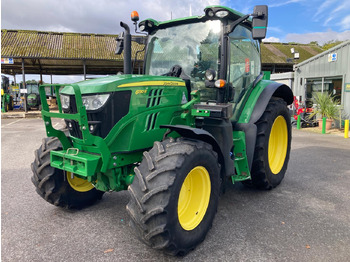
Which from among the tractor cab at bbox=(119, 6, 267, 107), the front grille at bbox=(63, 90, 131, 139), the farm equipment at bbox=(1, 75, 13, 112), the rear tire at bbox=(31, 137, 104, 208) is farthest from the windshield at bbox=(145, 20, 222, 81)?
the farm equipment at bbox=(1, 75, 13, 112)

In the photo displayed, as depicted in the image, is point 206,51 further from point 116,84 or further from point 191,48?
point 116,84

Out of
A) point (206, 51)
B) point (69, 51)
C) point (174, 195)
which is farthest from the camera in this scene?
point (69, 51)

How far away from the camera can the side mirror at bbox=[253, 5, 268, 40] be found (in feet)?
9.95

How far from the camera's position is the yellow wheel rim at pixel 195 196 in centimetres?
285

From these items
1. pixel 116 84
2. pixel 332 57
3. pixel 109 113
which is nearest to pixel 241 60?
pixel 116 84

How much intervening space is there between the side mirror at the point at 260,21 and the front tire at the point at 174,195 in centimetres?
137

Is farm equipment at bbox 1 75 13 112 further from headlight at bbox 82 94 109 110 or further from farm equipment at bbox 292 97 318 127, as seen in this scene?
headlight at bbox 82 94 109 110

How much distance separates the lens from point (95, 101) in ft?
8.96

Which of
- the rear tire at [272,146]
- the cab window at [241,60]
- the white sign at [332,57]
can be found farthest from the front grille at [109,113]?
the white sign at [332,57]

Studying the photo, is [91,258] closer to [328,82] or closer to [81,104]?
[81,104]

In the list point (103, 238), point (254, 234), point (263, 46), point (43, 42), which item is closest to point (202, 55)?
point (254, 234)

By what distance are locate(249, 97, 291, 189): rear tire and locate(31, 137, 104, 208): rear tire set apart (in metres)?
2.41

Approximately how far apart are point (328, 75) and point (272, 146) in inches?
362

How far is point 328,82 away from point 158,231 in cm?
1263
